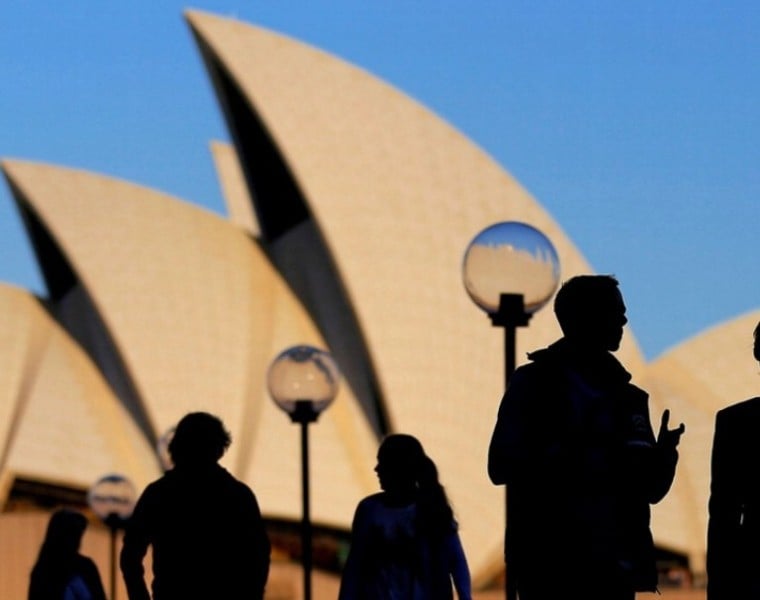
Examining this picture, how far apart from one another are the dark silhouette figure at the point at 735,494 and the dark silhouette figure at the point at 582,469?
0.12 m

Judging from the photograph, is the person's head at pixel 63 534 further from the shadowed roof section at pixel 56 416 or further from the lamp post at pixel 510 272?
the shadowed roof section at pixel 56 416

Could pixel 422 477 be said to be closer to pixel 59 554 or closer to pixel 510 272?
pixel 59 554

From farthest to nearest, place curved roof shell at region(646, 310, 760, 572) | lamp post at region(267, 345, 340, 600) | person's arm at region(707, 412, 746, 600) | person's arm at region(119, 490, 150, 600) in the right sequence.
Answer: curved roof shell at region(646, 310, 760, 572) < lamp post at region(267, 345, 340, 600) < person's arm at region(119, 490, 150, 600) < person's arm at region(707, 412, 746, 600)

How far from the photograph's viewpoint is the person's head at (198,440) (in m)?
6.68

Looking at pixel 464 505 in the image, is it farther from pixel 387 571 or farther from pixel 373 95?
pixel 387 571

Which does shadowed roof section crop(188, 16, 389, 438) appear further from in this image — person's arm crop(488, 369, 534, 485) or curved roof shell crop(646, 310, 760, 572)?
person's arm crop(488, 369, 534, 485)

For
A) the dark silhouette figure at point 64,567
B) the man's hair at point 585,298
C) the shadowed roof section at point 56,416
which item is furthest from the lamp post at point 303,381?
the shadowed roof section at point 56,416

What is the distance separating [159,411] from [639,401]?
1029 inches

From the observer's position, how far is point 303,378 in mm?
12734

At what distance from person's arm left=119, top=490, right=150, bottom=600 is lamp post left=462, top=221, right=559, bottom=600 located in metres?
2.98

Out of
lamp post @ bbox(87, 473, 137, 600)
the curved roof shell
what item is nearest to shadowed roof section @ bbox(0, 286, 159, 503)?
the curved roof shell

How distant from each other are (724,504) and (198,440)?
228 cm

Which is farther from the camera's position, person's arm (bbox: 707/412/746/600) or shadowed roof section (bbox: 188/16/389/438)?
shadowed roof section (bbox: 188/16/389/438)

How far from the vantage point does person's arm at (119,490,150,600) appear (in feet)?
21.1
